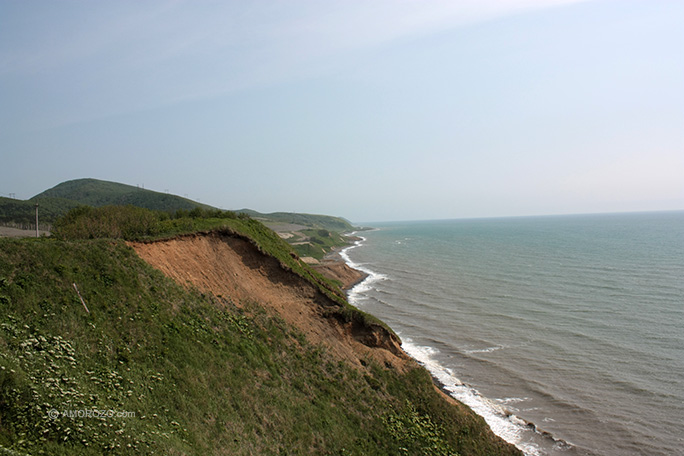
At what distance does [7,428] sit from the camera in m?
8.01

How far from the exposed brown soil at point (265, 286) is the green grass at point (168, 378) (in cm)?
102

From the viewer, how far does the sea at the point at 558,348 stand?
21.2 m

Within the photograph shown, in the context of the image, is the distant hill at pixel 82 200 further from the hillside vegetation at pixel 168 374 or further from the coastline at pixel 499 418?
the coastline at pixel 499 418

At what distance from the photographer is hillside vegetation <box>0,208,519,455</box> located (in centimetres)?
925

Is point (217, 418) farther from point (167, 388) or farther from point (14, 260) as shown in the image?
point (14, 260)

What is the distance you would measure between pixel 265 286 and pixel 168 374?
30.9 feet

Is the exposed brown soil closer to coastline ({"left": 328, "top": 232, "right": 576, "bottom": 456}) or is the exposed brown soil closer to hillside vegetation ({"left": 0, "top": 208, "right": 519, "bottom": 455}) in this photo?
hillside vegetation ({"left": 0, "top": 208, "right": 519, "bottom": 455})

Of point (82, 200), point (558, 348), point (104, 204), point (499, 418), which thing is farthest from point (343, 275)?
point (82, 200)

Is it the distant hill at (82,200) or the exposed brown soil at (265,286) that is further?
the distant hill at (82,200)

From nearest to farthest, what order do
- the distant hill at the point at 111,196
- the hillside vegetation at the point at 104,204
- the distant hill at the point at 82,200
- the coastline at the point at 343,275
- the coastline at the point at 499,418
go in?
the coastline at the point at 499,418 < the coastline at the point at 343,275 < the hillside vegetation at the point at 104,204 < the distant hill at the point at 82,200 < the distant hill at the point at 111,196

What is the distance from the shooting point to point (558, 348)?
30875mm

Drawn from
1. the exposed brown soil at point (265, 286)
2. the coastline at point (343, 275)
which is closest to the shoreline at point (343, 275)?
the coastline at point (343, 275)

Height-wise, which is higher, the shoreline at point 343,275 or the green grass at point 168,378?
the green grass at point 168,378

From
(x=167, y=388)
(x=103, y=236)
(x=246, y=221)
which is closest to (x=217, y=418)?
(x=167, y=388)
